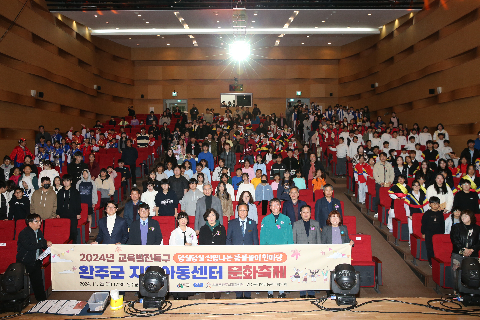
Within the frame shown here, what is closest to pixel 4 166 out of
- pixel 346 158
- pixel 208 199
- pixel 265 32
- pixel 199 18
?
pixel 208 199

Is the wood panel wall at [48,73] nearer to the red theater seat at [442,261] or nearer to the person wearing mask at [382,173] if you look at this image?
the person wearing mask at [382,173]

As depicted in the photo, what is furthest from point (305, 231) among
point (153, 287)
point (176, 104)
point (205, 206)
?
point (176, 104)

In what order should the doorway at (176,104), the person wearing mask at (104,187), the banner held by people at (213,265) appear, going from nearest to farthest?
the banner held by people at (213,265) < the person wearing mask at (104,187) < the doorway at (176,104)

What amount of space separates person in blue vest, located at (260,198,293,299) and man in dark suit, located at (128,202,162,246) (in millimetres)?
1584

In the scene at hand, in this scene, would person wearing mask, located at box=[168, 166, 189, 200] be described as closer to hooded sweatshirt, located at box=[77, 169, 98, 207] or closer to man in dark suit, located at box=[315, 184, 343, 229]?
hooded sweatshirt, located at box=[77, 169, 98, 207]

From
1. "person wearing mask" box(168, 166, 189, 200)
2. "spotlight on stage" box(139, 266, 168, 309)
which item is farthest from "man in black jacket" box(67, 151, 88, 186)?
"spotlight on stage" box(139, 266, 168, 309)

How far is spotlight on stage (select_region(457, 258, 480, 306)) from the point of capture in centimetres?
486

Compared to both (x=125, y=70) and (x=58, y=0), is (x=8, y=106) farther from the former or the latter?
(x=125, y=70)

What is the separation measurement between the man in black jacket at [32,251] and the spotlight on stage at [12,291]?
1194mm

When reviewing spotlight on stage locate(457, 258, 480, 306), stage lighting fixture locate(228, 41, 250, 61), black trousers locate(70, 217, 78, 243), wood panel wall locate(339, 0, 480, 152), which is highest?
stage lighting fixture locate(228, 41, 250, 61)

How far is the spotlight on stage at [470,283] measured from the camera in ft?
15.9

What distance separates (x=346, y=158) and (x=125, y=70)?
15885 mm

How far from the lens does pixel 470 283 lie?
488 cm

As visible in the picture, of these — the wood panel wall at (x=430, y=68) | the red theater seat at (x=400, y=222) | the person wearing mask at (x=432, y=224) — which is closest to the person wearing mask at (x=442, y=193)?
the red theater seat at (x=400, y=222)
